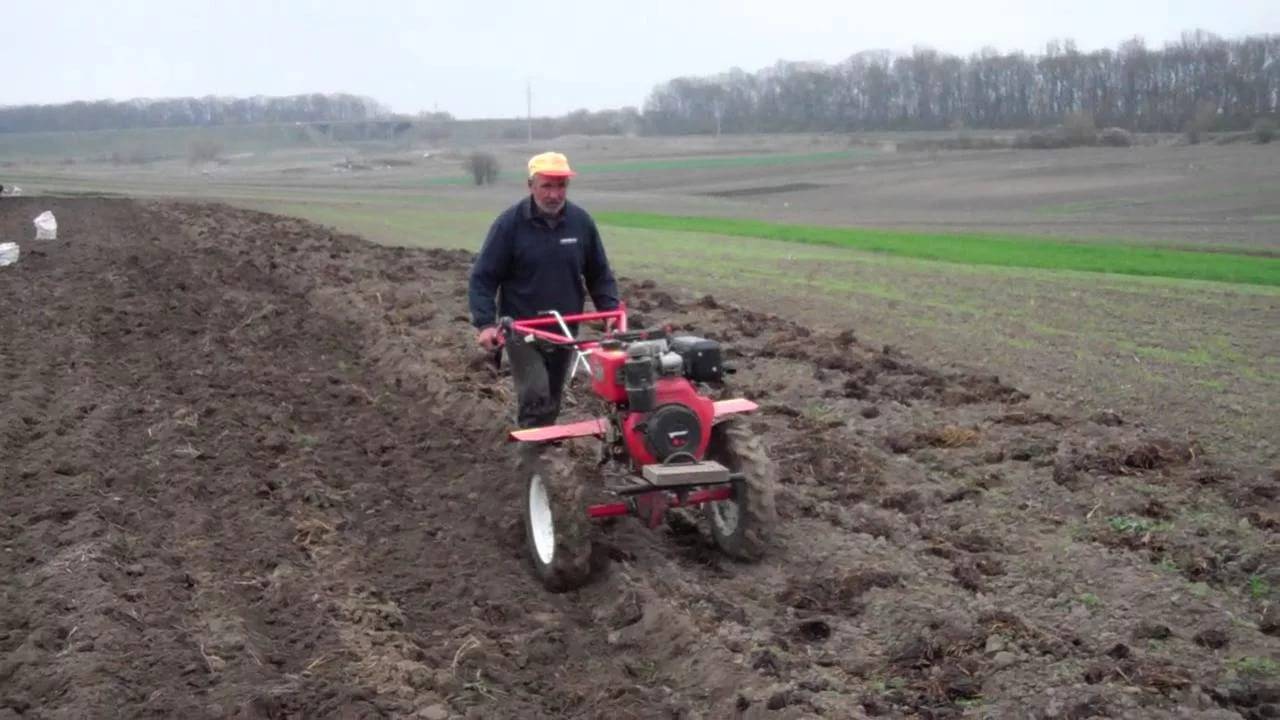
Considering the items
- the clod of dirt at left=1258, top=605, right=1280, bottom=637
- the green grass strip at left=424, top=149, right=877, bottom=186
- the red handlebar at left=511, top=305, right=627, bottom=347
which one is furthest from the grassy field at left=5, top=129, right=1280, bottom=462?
the green grass strip at left=424, top=149, right=877, bottom=186

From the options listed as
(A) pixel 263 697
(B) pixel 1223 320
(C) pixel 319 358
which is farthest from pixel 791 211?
(A) pixel 263 697

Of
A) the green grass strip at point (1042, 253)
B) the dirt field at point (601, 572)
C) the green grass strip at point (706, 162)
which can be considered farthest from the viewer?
the green grass strip at point (706, 162)

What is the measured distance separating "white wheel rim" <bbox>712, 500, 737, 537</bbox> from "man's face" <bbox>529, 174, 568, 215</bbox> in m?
1.93

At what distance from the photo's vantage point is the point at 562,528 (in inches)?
270

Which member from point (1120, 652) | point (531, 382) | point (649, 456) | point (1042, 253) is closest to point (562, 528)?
point (649, 456)

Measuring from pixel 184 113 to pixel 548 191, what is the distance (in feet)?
507

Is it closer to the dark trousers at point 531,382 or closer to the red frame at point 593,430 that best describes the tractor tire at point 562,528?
the red frame at point 593,430

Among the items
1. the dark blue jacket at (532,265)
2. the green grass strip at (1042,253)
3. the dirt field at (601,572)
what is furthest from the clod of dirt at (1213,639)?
the green grass strip at (1042,253)

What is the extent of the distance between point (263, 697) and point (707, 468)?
2.50m

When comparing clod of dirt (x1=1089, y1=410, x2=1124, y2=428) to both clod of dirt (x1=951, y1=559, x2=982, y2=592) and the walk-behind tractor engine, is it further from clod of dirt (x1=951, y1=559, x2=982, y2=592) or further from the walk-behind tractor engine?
the walk-behind tractor engine

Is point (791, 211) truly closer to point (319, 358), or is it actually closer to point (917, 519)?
point (319, 358)

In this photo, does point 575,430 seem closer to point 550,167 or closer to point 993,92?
point 550,167

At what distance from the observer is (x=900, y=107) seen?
110 meters

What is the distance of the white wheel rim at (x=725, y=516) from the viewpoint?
23.9 feet
